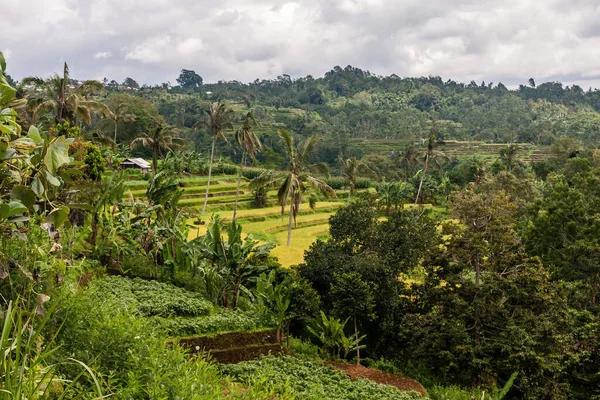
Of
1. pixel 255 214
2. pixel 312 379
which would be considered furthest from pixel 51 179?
pixel 255 214

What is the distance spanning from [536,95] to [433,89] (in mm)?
33743

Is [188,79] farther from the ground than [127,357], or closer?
farther from the ground

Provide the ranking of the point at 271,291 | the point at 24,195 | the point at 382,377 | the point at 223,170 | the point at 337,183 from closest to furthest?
the point at 24,195
the point at 382,377
the point at 271,291
the point at 223,170
the point at 337,183

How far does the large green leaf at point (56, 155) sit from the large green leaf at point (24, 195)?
0.20m

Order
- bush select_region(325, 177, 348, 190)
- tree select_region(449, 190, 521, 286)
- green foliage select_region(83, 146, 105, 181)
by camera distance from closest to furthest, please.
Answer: tree select_region(449, 190, 521, 286) < green foliage select_region(83, 146, 105, 181) < bush select_region(325, 177, 348, 190)

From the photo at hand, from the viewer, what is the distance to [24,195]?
2.06 metres

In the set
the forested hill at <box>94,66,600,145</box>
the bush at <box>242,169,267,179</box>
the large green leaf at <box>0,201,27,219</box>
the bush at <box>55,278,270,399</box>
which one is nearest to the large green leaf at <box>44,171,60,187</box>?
the large green leaf at <box>0,201,27,219</box>

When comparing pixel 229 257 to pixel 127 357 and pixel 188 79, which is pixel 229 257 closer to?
pixel 127 357

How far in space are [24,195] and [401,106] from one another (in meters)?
117

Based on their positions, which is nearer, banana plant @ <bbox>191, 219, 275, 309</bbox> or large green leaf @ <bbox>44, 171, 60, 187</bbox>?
large green leaf @ <bbox>44, 171, 60, 187</bbox>

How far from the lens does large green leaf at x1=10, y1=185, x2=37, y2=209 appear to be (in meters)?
2.05

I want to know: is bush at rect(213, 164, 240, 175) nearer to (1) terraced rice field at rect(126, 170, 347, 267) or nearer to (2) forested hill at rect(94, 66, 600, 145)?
(1) terraced rice field at rect(126, 170, 347, 267)

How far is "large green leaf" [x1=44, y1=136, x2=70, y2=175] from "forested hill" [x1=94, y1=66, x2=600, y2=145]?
67.6 meters

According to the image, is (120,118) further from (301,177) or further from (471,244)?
(471,244)
